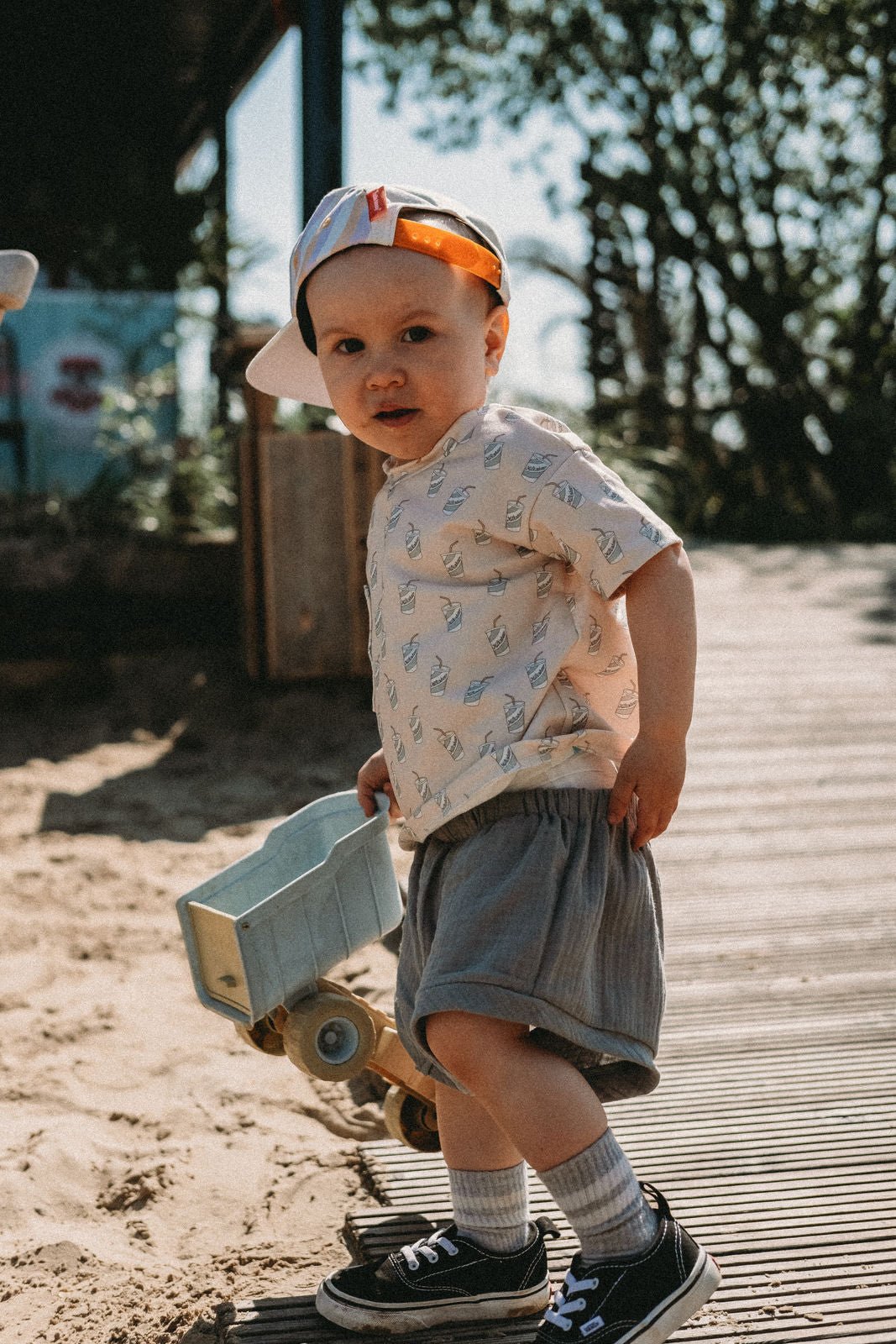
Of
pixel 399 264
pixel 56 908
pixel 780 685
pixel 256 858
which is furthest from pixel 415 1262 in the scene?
pixel 780 685

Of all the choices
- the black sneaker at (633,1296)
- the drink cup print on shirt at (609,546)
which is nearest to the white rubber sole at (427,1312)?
the black sneaker at (633,1296)

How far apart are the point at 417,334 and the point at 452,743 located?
0.50 m

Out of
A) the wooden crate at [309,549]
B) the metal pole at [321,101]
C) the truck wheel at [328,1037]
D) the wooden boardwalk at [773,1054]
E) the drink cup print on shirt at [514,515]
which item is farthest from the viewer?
the metal pole at [321,101]

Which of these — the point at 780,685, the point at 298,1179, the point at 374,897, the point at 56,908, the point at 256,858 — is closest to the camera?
the point at 374,897

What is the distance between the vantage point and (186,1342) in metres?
1.62

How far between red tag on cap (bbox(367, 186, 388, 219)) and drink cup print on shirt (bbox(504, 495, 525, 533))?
0.38 meters

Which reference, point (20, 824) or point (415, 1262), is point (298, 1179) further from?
point (20, 824)

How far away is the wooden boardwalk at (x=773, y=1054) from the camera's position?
5.25 ft

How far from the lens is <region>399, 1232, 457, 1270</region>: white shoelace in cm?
160

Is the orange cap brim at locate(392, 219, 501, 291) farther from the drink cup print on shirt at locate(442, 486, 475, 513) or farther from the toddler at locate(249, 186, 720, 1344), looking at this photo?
the drink cup print on shirt at locate(442, 486, 475, 513)

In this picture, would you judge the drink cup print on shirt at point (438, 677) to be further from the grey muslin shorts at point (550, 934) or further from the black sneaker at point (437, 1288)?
the black sneaker at point (437, 1288)

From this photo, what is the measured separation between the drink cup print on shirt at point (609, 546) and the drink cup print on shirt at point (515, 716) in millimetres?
191

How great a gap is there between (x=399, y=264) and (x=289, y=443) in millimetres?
3447

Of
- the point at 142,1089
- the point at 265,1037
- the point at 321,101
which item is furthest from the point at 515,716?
the point at 321,101
